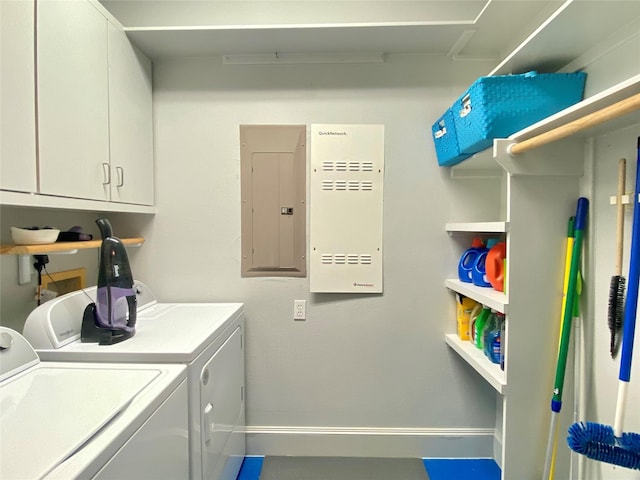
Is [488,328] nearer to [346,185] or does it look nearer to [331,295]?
[331,295]

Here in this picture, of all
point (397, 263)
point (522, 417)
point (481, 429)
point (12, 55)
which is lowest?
point (481, 429)

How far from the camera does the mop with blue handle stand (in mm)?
979

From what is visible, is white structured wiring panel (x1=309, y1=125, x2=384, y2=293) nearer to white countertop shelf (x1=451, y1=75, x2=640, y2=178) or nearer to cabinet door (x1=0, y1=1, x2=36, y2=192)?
white countertop shelf (x1=451, y1=75, x2=640, y2=178)

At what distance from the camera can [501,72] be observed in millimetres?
1469

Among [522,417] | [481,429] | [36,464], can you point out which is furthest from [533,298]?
[36,464]

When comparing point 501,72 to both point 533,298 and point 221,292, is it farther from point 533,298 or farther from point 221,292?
point 221,292

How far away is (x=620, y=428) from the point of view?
1.00 metres

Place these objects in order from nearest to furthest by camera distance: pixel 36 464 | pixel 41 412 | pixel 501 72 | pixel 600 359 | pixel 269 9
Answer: pixel 36 464, pixel 41 412, pixel 600 359, pixel 501 72, pixel 269 9

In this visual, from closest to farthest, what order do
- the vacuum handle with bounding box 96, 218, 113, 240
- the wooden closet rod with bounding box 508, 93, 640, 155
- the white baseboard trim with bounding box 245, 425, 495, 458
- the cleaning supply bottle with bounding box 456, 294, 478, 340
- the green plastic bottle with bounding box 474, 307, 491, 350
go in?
the wooden closet rod with bounding box 508, 93, 640, 155 < the vacuum handle with bounding box 96, 218, 113, 240 < the green plastic bottle with bounding box 474, 307, 491, 350 < the cleaning supply bottle with bounding box 456, 294, 478, 340 < the white baseboard trim with bounding box 245, 425, 495, 458

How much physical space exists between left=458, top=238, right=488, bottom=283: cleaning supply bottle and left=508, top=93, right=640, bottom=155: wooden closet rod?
0.72 meters

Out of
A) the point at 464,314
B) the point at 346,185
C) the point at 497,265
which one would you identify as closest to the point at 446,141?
the point at 346,185

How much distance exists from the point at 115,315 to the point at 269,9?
1877 millimetres

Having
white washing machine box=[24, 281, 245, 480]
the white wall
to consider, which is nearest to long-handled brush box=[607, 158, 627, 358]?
the white wall

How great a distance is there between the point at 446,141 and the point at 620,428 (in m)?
1.38
